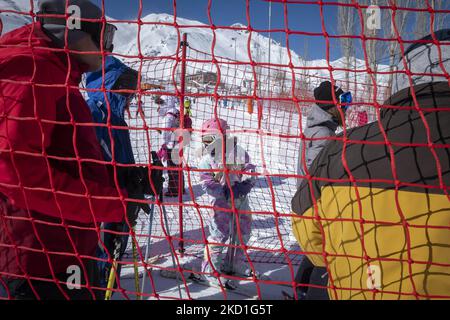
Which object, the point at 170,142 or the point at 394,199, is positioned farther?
the point at 170,142

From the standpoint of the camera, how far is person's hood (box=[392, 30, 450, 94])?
85cm

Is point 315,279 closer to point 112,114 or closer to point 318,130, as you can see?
point 318,130

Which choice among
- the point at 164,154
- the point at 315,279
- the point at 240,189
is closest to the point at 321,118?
the point at 240,189

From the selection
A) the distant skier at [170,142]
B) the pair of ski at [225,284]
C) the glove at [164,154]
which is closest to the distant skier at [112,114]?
the pair of ski at [225,284]

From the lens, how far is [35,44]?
120 centimetres

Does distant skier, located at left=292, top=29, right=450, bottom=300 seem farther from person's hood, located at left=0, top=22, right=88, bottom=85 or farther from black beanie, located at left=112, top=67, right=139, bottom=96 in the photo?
black beanie, located at left=112, top=67, right=139, bottom=96

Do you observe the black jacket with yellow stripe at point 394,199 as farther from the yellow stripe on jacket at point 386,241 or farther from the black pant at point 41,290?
the black pant at point 41,290

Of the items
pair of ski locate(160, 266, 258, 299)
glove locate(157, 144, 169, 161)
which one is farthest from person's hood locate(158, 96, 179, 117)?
pair of ski locate(160, 266, 258, 299)

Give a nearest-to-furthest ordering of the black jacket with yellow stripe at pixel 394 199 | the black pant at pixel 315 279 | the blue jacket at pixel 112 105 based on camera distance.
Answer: the black jacket with yellow stripe at pixel 394 199 → the black pant at pixel 315 279 → the blue jacket at pixel 112 105

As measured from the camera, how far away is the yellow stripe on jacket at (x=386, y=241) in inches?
31.6

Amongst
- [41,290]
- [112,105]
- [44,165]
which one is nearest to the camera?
[44,165]

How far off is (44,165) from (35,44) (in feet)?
1.54
